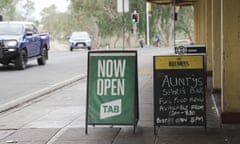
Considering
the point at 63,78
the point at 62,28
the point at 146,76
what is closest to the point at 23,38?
the point at 63,78

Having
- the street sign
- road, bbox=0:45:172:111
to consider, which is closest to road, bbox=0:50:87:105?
road, bbox=0:45:172:111

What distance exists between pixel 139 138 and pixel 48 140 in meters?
1.29

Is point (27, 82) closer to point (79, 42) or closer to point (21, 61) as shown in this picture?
point (21, 61)

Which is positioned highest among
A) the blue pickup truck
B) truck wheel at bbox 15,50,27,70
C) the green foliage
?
the green foliage

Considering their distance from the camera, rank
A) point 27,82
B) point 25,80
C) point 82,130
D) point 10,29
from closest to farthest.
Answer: point 82,130
point 27,82
point 25,80
point 10,29

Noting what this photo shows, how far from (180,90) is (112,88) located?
989mm

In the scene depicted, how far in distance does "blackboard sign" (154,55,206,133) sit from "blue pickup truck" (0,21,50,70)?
14261mm

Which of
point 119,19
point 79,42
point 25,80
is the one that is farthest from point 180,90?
point 119,19

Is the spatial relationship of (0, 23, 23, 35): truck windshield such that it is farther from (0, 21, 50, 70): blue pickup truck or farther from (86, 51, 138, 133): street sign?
(86, 51, 138, 133): street sign

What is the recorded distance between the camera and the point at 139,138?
767 centimetres

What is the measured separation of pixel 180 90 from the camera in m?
7.82

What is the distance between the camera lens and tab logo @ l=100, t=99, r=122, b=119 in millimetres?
7930

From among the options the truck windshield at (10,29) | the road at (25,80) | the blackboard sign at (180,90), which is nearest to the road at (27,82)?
the road at (25,80)

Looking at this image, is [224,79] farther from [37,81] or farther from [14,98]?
[37,81]
